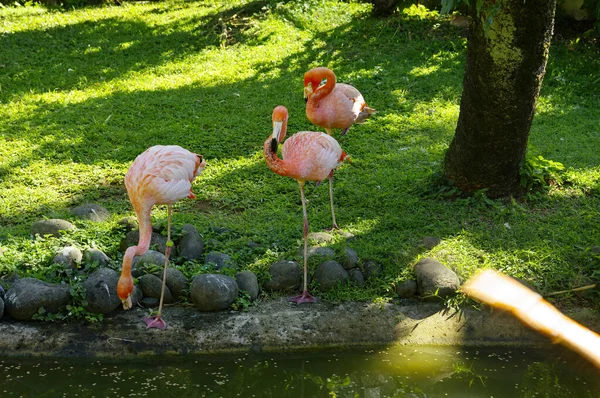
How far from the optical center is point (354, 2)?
11.8m

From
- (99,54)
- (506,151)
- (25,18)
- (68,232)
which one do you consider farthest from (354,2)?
(68,232)

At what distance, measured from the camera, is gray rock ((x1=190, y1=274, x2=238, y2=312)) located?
15.5 ft

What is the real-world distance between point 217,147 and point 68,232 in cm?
249

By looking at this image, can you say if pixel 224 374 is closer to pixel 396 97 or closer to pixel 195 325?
pixel 195 325

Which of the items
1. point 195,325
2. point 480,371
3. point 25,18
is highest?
point 25,18

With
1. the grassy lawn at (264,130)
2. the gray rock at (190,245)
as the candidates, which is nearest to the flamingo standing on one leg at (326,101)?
the grassy lawn at (264,130)

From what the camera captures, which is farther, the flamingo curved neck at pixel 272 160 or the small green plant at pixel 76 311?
the flamingo curved neck at pixel 272 160

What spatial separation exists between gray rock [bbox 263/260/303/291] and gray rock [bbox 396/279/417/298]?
70 cm

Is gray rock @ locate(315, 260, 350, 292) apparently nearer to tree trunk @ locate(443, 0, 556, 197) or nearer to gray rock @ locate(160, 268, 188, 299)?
gray rock @ locate(160, 268, 188, 299)

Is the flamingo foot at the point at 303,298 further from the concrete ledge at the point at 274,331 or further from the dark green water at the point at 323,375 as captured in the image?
the dark green water at the point at 323,375

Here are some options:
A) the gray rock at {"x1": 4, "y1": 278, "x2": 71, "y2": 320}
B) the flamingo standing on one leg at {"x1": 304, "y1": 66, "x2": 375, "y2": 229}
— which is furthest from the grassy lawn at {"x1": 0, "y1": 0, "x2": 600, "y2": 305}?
the flamingo standing on one leg at {"x1": 304, "y1": 66, "x2": 375, "y2": 229}

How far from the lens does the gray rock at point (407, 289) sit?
500 centimetres

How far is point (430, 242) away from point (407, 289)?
0.66m

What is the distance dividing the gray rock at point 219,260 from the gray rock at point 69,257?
0.89 meters
